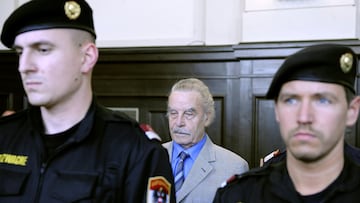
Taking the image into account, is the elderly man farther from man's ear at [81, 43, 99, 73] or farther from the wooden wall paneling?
man's ear at [81, 43, 99, 73]

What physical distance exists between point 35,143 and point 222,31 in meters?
2.16

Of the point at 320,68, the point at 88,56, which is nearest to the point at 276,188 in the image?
the point at 320,68

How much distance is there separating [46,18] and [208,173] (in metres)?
1.18

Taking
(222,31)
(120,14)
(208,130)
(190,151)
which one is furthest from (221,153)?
(120,14)

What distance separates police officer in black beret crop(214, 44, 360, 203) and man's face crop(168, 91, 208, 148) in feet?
3.20

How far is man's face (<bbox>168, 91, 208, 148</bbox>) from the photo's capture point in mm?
2348

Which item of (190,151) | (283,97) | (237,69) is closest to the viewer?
(283,97)

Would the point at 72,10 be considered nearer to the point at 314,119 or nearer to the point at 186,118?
the point at 314,119

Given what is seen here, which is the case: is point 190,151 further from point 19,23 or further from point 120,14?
point 120,14

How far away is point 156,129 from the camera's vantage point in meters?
3.48

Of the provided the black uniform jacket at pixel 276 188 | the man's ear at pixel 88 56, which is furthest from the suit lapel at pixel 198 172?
the man's ear at pixel 88 56

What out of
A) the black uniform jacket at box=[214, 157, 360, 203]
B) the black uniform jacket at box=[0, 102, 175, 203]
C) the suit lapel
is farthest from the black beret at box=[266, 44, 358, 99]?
the suit lapel

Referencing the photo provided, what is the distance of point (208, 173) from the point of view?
2260 mm

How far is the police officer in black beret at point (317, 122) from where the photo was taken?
1.29 metres
